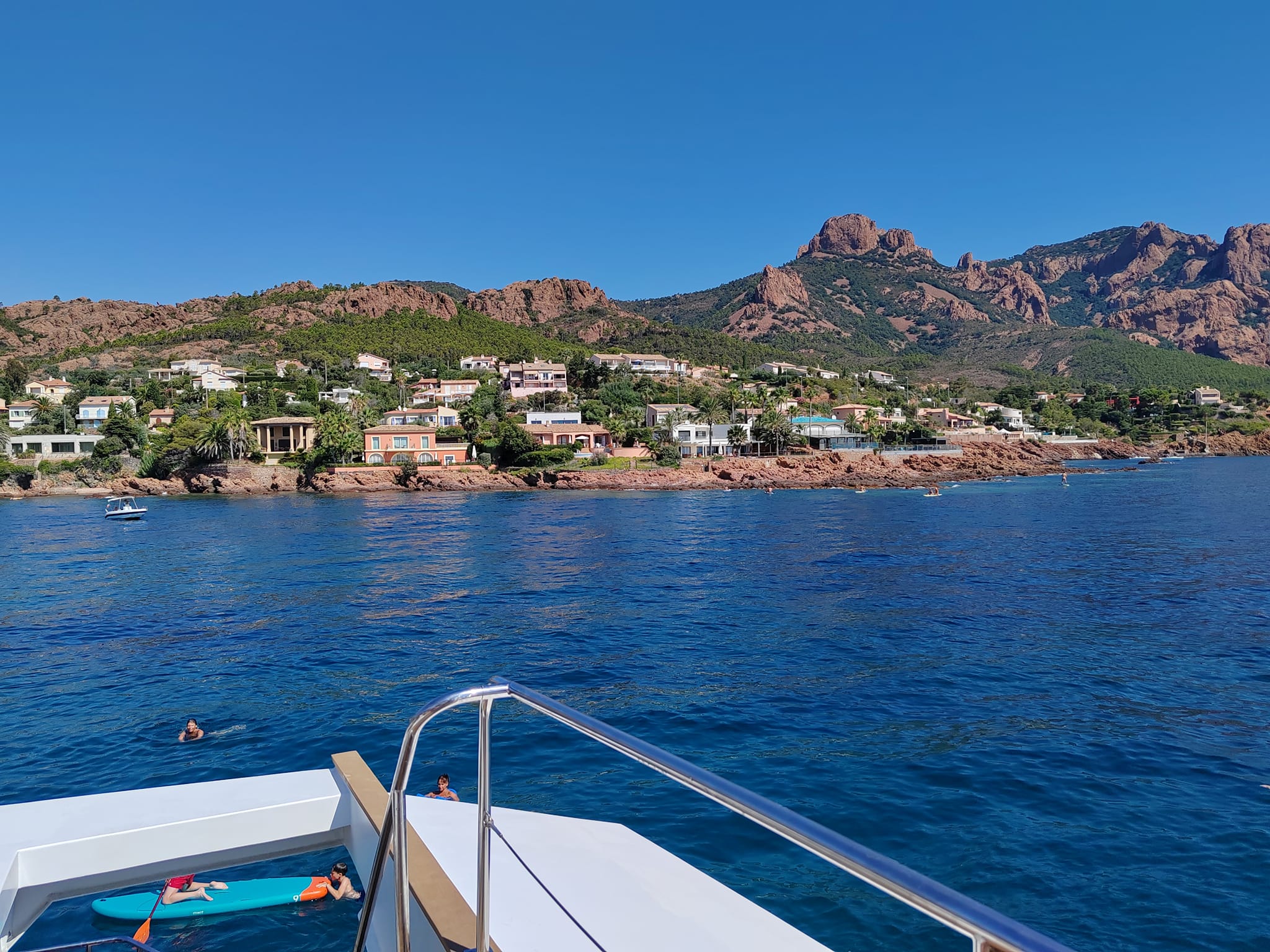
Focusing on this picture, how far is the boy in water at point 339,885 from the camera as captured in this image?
7.67 meters

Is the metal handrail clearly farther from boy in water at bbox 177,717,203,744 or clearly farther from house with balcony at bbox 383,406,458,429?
house with balcony at bbox 383,406,458,429

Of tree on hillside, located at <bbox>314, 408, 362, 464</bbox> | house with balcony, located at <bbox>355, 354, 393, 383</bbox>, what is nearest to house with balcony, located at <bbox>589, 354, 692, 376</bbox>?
house with balcony, located at <bbox>355, 354, 393, 383</bbox>

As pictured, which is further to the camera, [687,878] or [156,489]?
[156,489]

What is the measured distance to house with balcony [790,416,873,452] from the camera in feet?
281

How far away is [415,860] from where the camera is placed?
4.05 metres

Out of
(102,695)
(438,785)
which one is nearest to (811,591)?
(438,785)

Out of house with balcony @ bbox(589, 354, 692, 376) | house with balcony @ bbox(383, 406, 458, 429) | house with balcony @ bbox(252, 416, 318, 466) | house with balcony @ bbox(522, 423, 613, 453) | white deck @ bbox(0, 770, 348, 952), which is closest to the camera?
white deck @ bbox(0, 770, 348, 952)

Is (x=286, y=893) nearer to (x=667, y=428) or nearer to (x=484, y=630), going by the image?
(x=484, y=630)

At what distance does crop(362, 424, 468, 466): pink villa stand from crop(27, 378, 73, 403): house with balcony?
45.6m

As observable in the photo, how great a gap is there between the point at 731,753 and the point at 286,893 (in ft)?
20.4

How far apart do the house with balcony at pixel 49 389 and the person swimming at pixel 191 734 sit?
320 ft

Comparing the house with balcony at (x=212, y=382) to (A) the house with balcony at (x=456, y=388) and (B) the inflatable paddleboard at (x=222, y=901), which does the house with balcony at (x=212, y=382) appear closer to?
(A) the house with balcony at (x=456, y=388)

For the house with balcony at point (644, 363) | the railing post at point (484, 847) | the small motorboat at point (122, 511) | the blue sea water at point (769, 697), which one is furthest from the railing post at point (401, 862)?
the house with balcony at point (644, 363)

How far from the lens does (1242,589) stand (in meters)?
23.9
